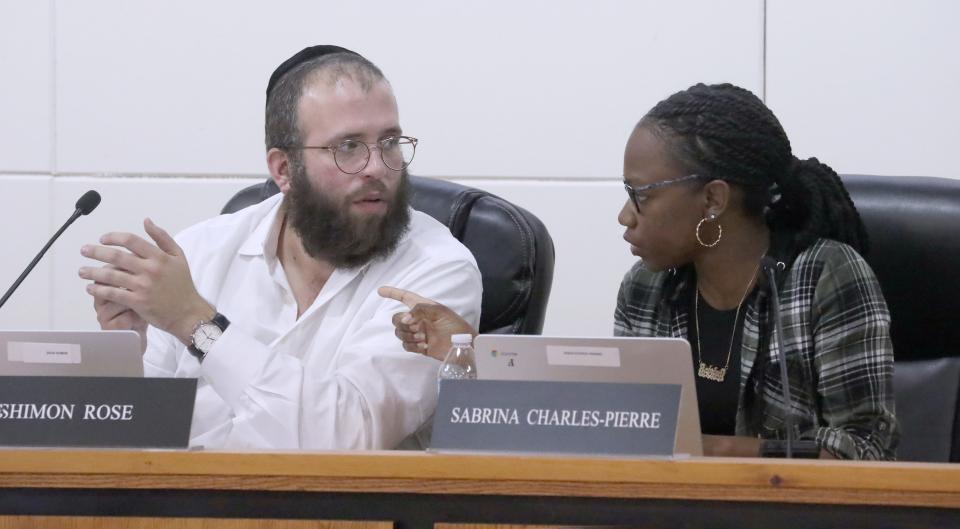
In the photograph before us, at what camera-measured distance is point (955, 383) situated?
2068 millimetres

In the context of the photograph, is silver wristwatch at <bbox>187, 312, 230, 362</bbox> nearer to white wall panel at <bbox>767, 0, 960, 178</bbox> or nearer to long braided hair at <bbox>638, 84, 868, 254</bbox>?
long braided hair at <bbox>638, 84, 868, 254</bbox>

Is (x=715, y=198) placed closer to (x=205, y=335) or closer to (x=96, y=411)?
(x=205, y=335)

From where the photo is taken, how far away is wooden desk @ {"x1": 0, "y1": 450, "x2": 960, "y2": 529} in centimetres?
125

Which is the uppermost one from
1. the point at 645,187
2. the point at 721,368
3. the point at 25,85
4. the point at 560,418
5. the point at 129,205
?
the point at 25,85

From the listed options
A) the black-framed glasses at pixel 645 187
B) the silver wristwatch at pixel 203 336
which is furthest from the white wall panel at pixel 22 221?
the black-framed glasses at pixel 645 187

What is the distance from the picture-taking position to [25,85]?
10.4ft

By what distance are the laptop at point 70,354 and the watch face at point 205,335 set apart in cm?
43

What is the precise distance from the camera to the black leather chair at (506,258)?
2.17 m

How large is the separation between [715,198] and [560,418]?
864 millimetres

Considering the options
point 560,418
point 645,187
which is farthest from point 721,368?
point 560,418

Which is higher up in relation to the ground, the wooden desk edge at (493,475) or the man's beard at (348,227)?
the man's beard at (348,227)

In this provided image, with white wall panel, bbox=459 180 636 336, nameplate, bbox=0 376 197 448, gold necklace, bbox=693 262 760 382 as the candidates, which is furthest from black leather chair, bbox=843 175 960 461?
nameplate, bbox=0 376 197 448

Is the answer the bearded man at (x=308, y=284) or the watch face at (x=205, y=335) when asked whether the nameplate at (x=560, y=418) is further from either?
the watch face at (x=205, y=335)

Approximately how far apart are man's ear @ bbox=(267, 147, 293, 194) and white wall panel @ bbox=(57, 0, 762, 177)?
30.2 inches
